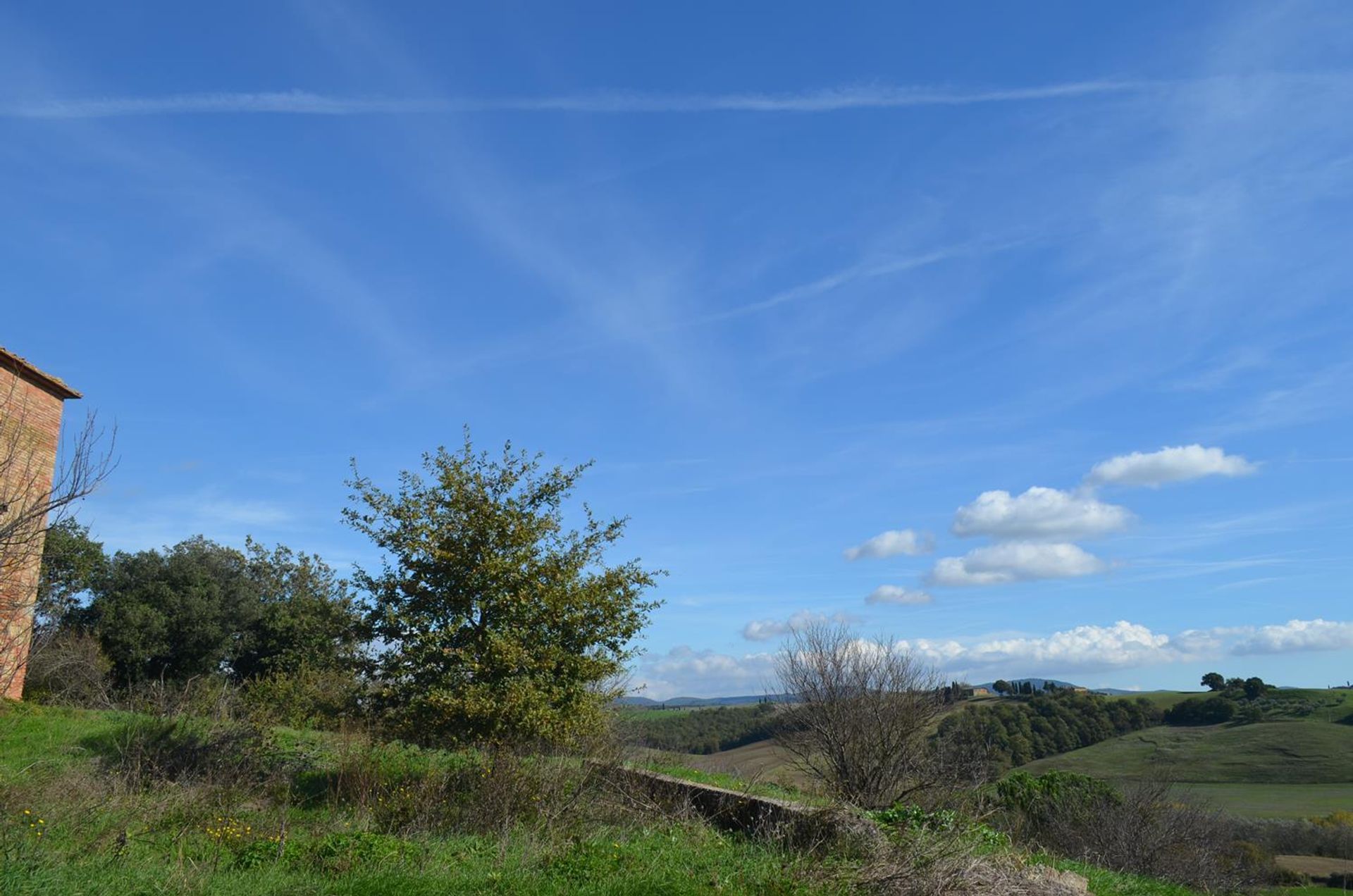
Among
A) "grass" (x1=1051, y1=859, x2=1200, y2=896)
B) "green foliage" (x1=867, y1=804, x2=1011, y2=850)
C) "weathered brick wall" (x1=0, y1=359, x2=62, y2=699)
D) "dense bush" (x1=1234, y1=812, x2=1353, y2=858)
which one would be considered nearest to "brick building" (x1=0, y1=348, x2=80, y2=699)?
"weathered brick wall" (x1=0, y1=359, x2=62, y2=699)

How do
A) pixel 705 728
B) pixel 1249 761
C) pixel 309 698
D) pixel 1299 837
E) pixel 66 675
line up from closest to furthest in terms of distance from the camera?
pixel 309 698 < pixel 66 675 < pixel 1299 837 < pixel 705 728 < pixel 1249 761

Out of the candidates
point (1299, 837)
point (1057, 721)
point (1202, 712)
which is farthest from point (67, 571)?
point (1202, 712)

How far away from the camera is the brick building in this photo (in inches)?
335

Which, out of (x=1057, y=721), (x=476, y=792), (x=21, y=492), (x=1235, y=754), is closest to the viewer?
(x=21, y=492)

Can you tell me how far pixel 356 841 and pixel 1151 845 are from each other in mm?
26183

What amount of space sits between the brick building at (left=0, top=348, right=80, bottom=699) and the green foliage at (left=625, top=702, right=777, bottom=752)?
14.7 metres

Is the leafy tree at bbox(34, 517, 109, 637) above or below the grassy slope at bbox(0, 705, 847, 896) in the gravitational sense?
above

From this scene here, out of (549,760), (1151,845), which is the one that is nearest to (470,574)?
(549,760)

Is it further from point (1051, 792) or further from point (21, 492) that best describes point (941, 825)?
point (1051, 792)

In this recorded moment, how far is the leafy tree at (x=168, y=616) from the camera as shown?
33781mm

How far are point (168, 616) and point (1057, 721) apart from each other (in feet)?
224

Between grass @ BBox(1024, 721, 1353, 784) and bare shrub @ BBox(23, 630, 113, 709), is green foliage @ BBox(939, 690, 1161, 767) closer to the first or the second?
grass @ BBox(1024, 721, 1353, 784)

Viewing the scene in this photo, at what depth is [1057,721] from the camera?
75.9m

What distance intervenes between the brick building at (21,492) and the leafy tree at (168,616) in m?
12.8
